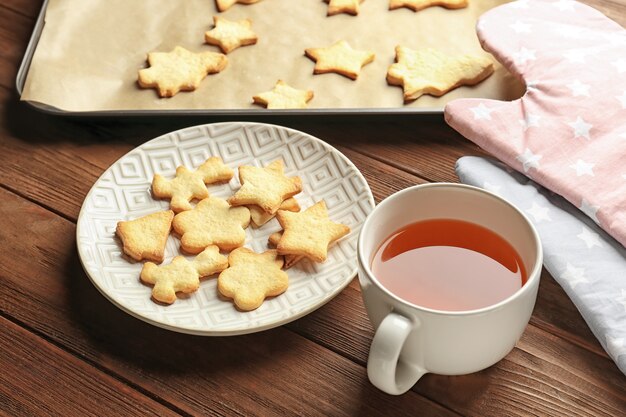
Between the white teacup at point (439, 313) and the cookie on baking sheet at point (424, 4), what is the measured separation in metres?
0.52

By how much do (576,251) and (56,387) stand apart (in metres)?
0.46

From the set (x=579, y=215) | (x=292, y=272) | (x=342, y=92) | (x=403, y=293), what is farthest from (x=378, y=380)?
(x=342, y=92)

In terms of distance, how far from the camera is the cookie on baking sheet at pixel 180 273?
73 centimetres

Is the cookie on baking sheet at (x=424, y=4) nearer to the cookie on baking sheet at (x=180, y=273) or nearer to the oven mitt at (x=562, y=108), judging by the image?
the oven mitt at (x=562, y=108)

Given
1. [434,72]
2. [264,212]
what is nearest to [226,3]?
[434,72]

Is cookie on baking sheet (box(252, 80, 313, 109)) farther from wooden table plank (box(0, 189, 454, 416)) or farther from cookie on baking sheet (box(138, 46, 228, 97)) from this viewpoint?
wooden table plank (box(0, 189, 454, 416))

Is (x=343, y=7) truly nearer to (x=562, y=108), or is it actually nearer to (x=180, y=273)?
(x=562, y=108)

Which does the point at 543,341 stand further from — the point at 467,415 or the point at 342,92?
the point at 342,92

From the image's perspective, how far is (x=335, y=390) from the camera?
678 millimetres

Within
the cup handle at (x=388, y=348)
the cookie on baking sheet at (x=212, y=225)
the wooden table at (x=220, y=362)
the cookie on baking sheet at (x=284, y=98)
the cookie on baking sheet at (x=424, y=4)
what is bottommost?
the wooden table at (x=220, y=362)

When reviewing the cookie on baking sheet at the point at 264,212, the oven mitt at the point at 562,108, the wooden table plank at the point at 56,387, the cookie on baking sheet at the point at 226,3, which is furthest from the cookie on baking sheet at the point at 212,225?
the cookie on baking sheet at the point at 226,3

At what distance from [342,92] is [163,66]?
0.74 ft

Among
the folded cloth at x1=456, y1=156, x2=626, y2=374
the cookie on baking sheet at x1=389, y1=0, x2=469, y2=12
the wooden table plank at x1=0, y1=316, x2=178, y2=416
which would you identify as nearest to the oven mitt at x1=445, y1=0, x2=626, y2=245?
the folded cloth at x1=456, y1=156, x2=626, y2=374

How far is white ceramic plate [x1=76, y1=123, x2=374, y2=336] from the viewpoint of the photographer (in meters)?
0.71
